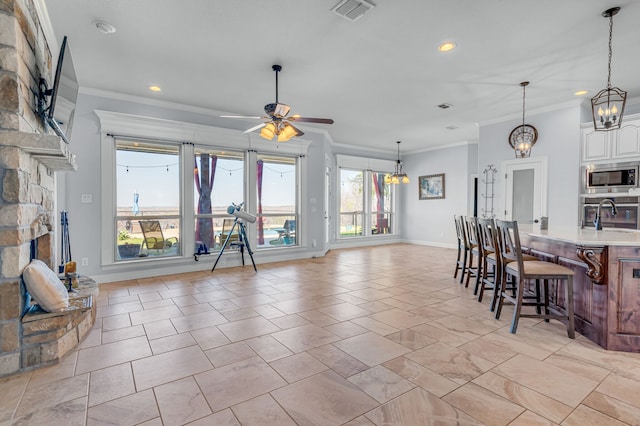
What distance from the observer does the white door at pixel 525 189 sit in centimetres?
542

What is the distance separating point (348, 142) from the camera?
27.8 feet

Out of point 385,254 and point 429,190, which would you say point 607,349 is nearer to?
point 385,254

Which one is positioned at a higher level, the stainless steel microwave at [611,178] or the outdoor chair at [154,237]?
the stainless steel microwave at [611,178]

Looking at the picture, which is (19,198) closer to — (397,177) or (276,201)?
(276,201)

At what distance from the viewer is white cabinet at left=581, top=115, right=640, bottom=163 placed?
4.55 metres

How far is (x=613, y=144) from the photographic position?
4.70 metres

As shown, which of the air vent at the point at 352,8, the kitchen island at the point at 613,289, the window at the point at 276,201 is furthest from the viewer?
the window at the point at 276,201

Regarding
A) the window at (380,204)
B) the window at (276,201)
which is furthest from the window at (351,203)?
the window at (276,201)

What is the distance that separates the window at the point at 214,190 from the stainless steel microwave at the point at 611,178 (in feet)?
19.0

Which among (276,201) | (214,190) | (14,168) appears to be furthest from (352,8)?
(276,201)

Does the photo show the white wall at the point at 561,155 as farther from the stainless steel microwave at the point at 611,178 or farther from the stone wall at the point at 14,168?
the stone wall at the point at 14,168

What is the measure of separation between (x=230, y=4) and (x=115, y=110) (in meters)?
3.14

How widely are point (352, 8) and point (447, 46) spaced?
127 centimetres

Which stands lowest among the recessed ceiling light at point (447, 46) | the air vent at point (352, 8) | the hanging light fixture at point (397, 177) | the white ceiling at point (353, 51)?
the hanging light fixture at point (397, 177)
